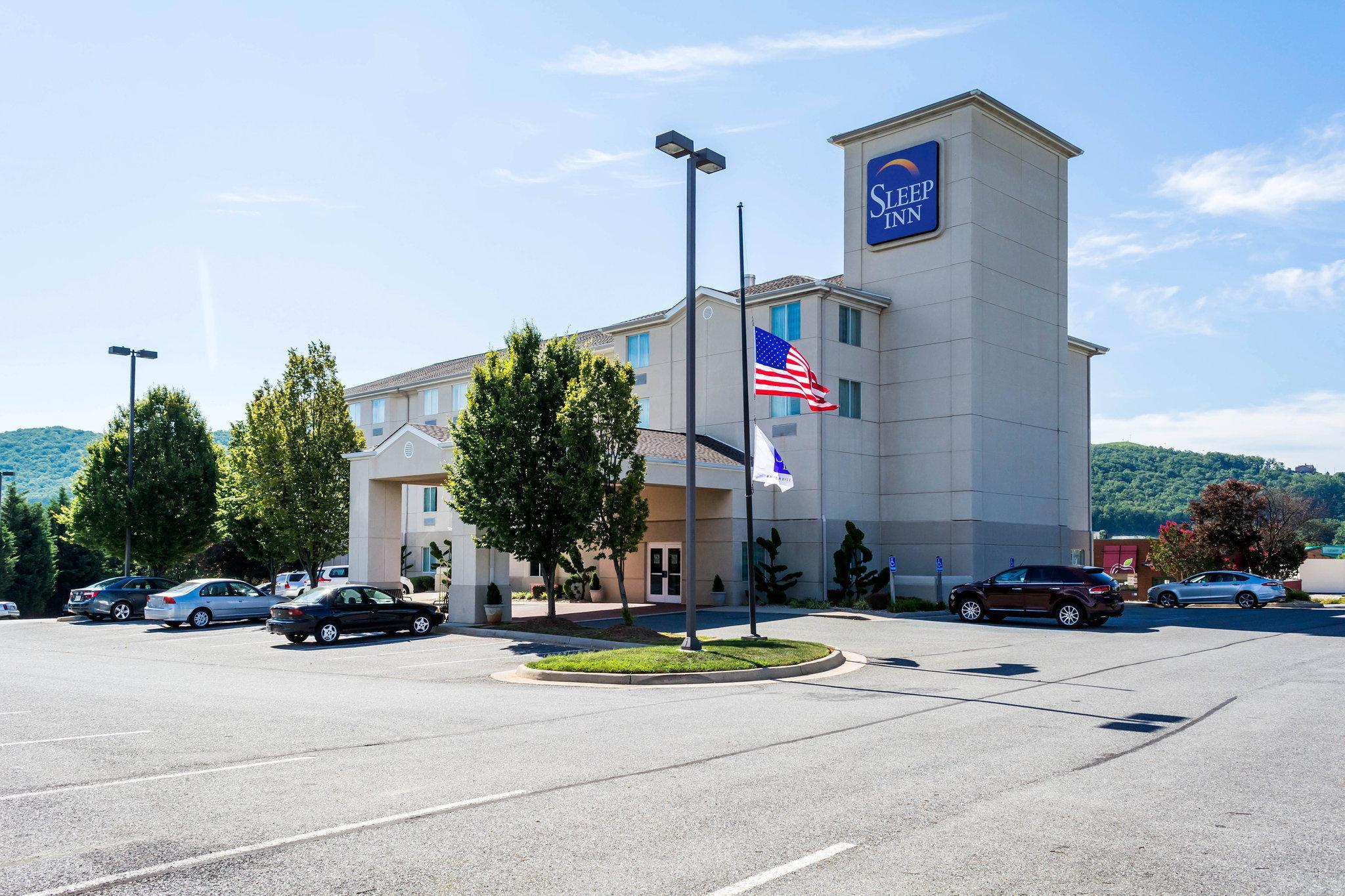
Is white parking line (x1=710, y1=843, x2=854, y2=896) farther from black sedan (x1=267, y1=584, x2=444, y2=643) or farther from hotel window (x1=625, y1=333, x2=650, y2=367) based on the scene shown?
hotel window (x1=625, y1=333, x2=650, y2=367)

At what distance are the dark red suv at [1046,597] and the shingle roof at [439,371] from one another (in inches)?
1005

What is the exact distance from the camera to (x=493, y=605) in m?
27.0

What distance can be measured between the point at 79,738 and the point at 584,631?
45.2ft

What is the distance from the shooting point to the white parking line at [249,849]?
5398mm

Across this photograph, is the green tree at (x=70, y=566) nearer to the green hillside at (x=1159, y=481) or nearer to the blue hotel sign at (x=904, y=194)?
the blue hotel sign at (x=904, y=194)

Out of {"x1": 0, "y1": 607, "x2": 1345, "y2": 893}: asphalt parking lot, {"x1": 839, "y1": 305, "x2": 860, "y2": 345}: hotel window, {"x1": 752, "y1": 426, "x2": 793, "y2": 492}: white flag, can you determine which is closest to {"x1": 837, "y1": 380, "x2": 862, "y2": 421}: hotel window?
{"x1": 839, "y1": 305, "x2": 860, "y2": 345}: hotel window

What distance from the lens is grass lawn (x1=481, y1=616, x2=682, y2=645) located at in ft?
70.3

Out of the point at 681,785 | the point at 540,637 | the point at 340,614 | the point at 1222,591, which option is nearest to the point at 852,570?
the point at 1222,591

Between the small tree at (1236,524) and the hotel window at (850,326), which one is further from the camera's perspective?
the small tree at (1236,524)

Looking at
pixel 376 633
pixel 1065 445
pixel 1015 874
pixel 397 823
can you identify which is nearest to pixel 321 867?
pixel 397 823

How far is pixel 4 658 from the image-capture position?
2119 cm

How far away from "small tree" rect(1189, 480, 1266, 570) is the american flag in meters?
28.3

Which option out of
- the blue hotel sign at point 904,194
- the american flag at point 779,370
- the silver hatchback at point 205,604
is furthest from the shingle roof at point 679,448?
the silver hatchback at point 205,604

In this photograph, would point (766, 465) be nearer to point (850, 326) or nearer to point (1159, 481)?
point (850, 326)
